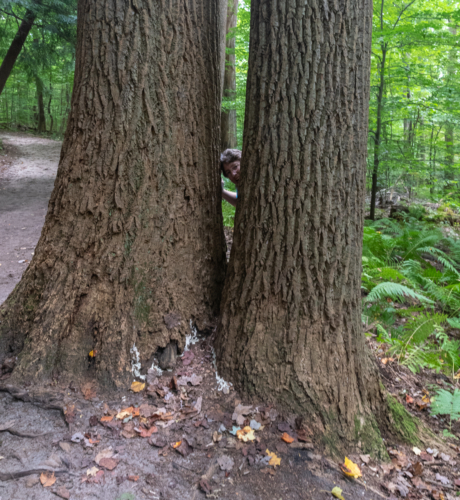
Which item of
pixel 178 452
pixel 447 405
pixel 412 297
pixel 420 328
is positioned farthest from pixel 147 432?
pixel 412 297

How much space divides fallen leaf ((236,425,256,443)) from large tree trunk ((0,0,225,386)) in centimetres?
76

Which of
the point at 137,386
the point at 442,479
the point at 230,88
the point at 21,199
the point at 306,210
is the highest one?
the point at 230,88

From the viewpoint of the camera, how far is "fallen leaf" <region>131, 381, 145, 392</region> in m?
2.49

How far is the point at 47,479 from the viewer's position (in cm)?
195

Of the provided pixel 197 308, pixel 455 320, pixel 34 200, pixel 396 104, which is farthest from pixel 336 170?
pixel 34 200

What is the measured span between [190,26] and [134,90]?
65 centimetres

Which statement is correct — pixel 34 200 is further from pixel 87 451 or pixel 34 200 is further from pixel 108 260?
pixel 87 451

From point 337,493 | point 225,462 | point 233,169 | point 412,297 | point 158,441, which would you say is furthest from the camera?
point 412,297

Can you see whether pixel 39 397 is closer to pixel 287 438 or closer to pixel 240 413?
pixel 240 413

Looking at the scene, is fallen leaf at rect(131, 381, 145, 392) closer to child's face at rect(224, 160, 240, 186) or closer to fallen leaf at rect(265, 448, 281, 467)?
fallen leaf at rect(265, 448, 281, 467)

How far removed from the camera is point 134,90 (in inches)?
97.0

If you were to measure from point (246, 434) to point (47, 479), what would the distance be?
115cm

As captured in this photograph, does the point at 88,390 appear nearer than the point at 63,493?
No

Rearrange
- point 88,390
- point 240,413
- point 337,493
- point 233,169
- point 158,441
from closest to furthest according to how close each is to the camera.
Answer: point 337,493 → point 158,441 → point 240,413 → point 88,390 → point 233,169
